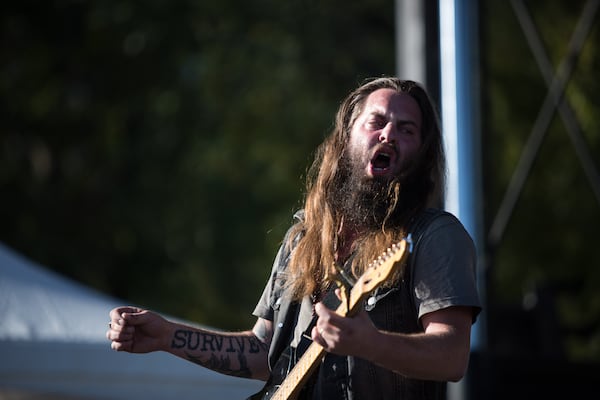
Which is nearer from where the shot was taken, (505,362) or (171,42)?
(505,362)

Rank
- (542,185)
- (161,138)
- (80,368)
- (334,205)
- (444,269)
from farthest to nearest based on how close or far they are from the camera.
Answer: (161,138), (542,185), (80,368), (334,205), (444,269)

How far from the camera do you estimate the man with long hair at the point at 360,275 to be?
2098mm

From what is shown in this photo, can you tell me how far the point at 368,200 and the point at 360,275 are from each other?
0.78 feet

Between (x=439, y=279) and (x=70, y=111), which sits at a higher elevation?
(x=70, y=111)

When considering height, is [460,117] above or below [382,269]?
above

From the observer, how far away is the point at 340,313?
209 cm

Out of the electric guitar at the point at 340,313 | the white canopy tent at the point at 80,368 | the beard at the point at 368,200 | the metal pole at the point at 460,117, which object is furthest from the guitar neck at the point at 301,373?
the metal pole at the point at 460,117

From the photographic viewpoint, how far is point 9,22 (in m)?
10.3

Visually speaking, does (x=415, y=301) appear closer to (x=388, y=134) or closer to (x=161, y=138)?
(x=388, y=134)

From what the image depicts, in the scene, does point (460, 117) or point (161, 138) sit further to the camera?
point (161, 138)

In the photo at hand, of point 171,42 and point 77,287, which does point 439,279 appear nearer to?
point 77,287

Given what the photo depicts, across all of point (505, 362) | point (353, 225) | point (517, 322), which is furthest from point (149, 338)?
point (517, 322)

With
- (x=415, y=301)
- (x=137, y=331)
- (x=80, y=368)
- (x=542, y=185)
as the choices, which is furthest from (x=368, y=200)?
(x=542, y=185)

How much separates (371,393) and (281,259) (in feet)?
1.84
